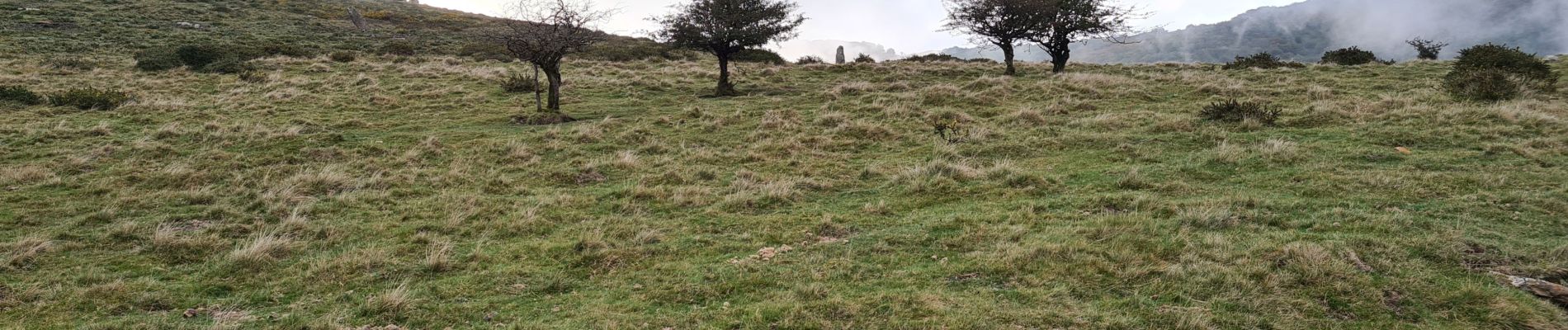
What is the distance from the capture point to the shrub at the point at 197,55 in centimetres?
2787

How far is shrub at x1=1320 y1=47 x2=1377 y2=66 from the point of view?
31.6m

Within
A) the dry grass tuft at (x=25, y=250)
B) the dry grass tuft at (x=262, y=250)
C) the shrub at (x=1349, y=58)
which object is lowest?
the dry grass tuft at (x=25, y=250)

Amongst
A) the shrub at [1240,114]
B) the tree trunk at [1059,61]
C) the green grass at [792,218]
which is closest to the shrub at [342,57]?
the green grass at [792,218]

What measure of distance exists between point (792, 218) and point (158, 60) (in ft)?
101

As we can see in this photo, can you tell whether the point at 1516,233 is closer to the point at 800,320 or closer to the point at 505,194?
the point at 800,320

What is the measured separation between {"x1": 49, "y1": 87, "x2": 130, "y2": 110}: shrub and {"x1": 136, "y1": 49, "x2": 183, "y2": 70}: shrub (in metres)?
8.75

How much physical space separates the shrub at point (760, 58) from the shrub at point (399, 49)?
667 inches

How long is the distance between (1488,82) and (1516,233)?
14067mm

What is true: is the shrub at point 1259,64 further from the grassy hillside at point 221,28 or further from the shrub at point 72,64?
the shrub at point 72,64

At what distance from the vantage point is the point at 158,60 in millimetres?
27172

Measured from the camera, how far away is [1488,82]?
55.3ft

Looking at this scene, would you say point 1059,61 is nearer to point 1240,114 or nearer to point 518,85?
point 1240,114

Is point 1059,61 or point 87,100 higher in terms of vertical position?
point 1059,61

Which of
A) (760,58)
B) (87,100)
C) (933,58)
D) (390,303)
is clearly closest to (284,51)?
(87,100)
